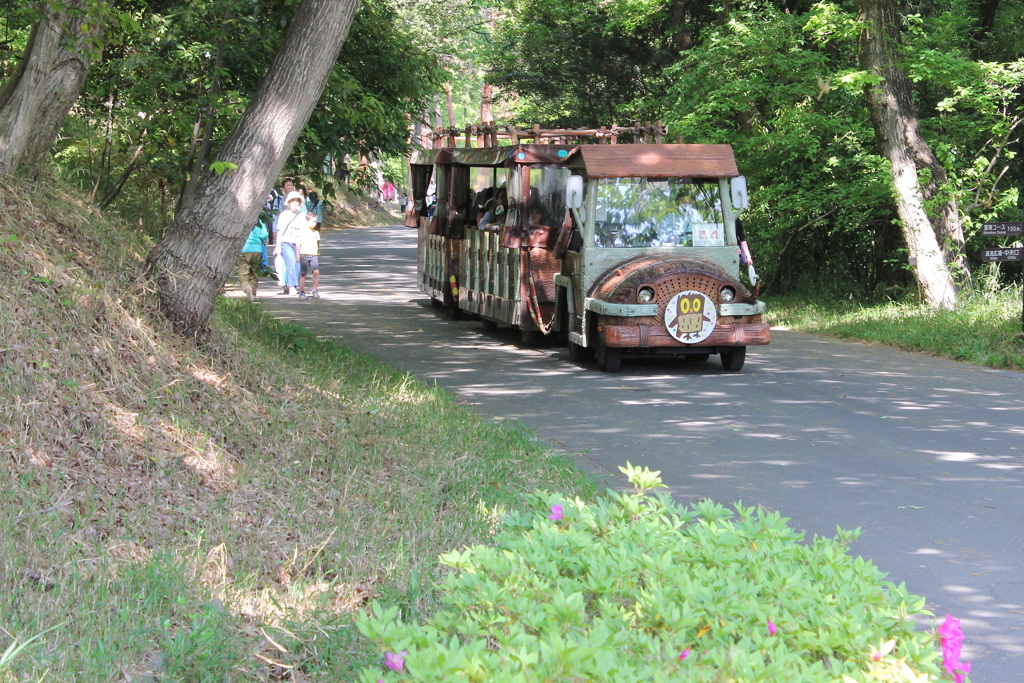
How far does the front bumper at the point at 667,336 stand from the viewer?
13.2 metres

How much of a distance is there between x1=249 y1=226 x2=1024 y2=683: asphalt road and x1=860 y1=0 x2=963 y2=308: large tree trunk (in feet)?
8.65

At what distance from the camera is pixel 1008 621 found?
17.7 ft

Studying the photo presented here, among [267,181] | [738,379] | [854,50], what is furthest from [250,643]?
[854,50]

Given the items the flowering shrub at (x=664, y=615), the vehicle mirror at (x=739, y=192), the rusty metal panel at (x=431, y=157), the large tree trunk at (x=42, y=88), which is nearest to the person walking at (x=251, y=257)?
the rusty metal panel at (x=431, y=157)

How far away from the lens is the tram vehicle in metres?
13.4

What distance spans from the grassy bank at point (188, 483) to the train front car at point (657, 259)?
377cm

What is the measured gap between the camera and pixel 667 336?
43.8ft

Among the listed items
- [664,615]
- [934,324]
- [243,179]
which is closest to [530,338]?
[934,324]

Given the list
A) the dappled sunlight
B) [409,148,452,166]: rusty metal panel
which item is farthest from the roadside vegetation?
the dappled sunlight

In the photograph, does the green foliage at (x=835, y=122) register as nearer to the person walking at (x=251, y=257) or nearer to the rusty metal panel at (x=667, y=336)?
the rusty metal panel at (x=667, y=336)

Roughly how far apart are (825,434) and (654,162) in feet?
18.4

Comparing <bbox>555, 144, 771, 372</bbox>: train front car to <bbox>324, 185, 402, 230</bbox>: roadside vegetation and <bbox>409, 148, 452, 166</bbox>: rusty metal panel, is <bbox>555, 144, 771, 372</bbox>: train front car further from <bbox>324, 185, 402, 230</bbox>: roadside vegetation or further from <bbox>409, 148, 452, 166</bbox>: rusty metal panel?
<bbox>324, 185, 402, 230</bbox>: roadside vegetation

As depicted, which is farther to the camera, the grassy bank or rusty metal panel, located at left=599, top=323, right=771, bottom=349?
rusty metal panel, located at left=599, top=323, right=771, bottom=349

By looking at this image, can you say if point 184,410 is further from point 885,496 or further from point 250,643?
point 885,496
